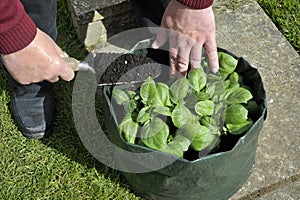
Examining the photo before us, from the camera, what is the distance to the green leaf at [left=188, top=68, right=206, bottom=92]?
5.33 ft

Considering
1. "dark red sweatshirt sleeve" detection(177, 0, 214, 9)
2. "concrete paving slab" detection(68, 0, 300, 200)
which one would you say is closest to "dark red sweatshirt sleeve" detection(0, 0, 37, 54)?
"dark red sweatshirt sleeve" detection(177, 0, 214, 9)

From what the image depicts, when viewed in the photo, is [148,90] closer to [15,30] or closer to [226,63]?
[226,63]

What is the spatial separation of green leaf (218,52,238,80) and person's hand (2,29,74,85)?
0.51 metres

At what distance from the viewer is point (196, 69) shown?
1643 mm

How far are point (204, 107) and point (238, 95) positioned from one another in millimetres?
115

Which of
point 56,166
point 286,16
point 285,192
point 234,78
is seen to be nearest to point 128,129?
point 234,78

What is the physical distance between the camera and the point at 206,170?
1522 millimetres

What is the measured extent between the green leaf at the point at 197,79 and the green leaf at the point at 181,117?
95 mm

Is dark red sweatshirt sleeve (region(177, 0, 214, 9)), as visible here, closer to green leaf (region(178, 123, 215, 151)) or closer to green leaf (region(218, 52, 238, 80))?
green leaf (region(218, 52, 238, 80))

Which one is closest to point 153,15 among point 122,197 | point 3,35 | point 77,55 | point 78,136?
point 77,55

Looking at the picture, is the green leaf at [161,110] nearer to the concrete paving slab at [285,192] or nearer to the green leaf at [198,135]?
the green leaf at [198,135]

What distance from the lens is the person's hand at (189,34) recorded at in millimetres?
1588

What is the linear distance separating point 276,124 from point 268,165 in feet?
0.59

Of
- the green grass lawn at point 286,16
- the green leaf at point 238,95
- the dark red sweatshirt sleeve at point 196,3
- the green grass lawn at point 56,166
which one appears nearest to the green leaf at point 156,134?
the green leaf at point 238,95
